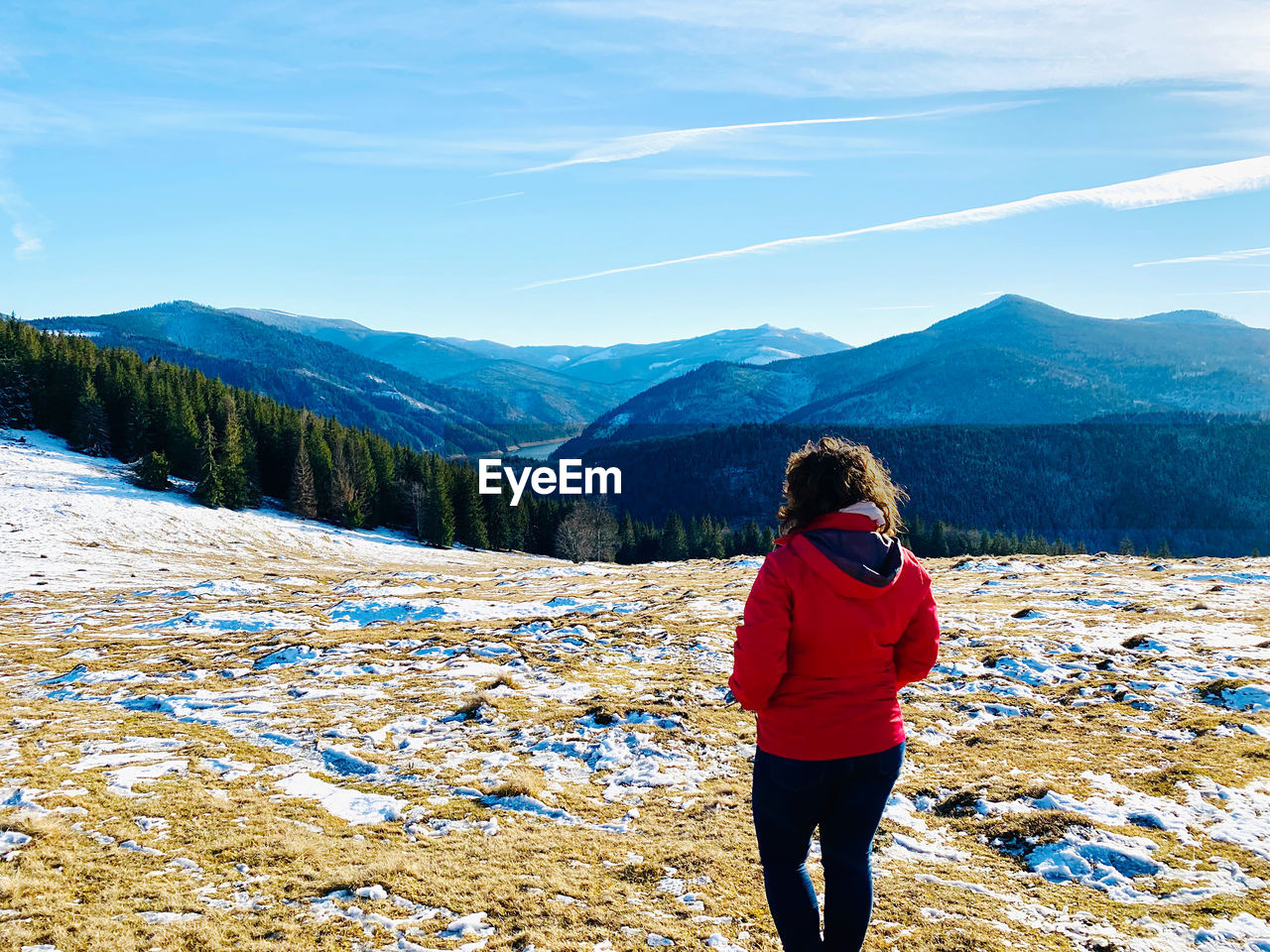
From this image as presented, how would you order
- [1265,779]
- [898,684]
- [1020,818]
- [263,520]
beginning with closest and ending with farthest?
[898,684] → [1020,818] → [1265,779] → [263,520]

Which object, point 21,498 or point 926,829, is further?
point 21,498

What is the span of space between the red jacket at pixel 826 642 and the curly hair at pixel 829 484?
0.17m

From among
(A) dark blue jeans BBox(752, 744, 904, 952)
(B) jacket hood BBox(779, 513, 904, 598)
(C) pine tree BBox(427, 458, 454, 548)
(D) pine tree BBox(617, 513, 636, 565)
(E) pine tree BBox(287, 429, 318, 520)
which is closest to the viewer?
(B) jacket hood BBox(779, 513, 904, 598)

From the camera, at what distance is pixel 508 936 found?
5.80 meters

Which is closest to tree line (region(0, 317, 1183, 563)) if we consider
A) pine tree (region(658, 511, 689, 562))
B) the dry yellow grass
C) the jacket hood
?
pine tree (region(658, 511, 689, 562))

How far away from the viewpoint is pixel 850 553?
4.29m

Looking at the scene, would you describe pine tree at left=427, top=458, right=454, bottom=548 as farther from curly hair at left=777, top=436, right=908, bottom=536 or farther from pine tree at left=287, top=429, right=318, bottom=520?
curly hair at left=777, top=436, right=908, bottom=536

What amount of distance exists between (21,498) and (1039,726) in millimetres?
61000

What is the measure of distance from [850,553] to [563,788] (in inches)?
266

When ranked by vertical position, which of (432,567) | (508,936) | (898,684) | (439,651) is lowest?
(432,567)

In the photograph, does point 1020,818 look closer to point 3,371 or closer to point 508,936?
point 508,936

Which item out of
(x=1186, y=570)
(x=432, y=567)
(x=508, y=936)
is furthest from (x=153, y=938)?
(x=432, y=567)

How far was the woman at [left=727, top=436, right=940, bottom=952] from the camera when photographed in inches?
168

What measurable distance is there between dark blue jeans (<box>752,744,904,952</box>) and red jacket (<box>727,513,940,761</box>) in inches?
4.5
